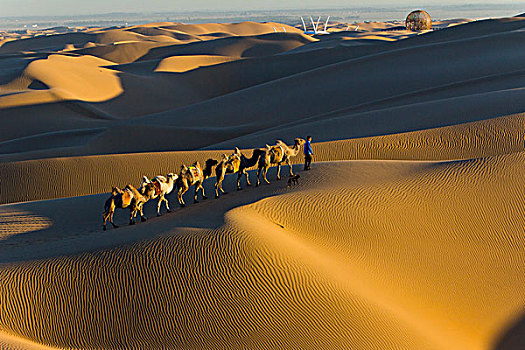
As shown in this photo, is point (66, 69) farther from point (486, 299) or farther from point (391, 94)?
point (486, 299)

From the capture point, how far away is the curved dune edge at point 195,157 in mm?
15797

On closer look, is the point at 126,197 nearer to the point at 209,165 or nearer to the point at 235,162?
the point at 209,165

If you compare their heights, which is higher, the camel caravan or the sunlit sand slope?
the camel caravan

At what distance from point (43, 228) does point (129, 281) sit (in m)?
4.17

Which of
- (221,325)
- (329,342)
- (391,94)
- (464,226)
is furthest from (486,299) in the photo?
(391,94)

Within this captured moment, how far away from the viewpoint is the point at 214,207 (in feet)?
34.5

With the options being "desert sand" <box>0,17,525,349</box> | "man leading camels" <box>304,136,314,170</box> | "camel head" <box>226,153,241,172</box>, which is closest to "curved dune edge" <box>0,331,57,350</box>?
"desert sand" <box>0,17,525,349</box>

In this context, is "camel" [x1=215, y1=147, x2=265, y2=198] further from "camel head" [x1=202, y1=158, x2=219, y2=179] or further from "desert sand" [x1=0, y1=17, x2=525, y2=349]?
"desert sand" [x1=0, y1=17, x2=525, y2=349]

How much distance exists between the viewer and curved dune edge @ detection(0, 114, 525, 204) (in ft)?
51.8

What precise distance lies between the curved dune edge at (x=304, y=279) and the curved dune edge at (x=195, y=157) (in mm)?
4723

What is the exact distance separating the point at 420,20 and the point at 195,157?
85.2 meters

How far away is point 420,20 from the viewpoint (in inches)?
3723

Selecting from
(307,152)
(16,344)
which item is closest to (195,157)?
(307,152)

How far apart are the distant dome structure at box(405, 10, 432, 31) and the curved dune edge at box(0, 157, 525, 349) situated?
8842cm
